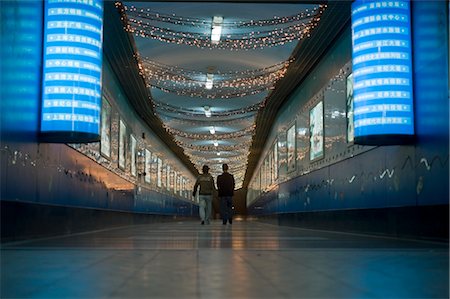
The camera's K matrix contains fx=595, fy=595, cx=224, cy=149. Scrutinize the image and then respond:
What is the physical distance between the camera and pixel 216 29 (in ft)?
39.9

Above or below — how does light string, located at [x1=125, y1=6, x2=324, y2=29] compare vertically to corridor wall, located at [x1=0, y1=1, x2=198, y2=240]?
above

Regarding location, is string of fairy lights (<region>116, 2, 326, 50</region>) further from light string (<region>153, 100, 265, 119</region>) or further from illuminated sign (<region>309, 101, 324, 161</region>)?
light string (<region>153, 100, 265, 119</region>)

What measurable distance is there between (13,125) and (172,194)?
27576 millimetres

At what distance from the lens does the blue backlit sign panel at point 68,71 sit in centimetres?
753

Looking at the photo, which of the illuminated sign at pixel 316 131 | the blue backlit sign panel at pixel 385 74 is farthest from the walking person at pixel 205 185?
the blue backlit sign panel at pixel 385 74

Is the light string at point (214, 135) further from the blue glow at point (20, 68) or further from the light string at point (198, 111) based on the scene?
the blue glow at point (20, 68)

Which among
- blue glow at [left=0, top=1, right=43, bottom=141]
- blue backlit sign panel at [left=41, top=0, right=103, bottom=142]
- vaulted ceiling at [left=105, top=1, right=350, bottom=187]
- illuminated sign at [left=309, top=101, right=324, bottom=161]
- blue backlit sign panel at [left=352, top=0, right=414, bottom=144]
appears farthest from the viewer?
illuminated sign at [left=309, top=101, right=324, bottom=161]

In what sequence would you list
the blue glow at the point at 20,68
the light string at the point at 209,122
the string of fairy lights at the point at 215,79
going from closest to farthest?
the blue glow at the point at 20,68 → the string of fairy lights at the point at 215,79 → the light string at the point at 209,122

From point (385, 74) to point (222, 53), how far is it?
A: 760cm

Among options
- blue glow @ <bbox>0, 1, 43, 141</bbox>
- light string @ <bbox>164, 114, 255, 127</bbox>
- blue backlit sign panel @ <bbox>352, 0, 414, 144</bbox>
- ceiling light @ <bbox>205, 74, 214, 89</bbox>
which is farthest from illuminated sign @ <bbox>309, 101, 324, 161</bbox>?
light string @ <bbox>164, 114, 255, 127</bbox>

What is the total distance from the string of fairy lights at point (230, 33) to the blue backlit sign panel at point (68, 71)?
75.9 inches

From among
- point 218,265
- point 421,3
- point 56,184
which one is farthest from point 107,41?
point 218,265

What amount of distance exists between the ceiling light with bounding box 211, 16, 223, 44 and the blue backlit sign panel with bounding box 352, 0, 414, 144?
4.56 m

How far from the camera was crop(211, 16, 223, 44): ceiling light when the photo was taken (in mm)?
11831
